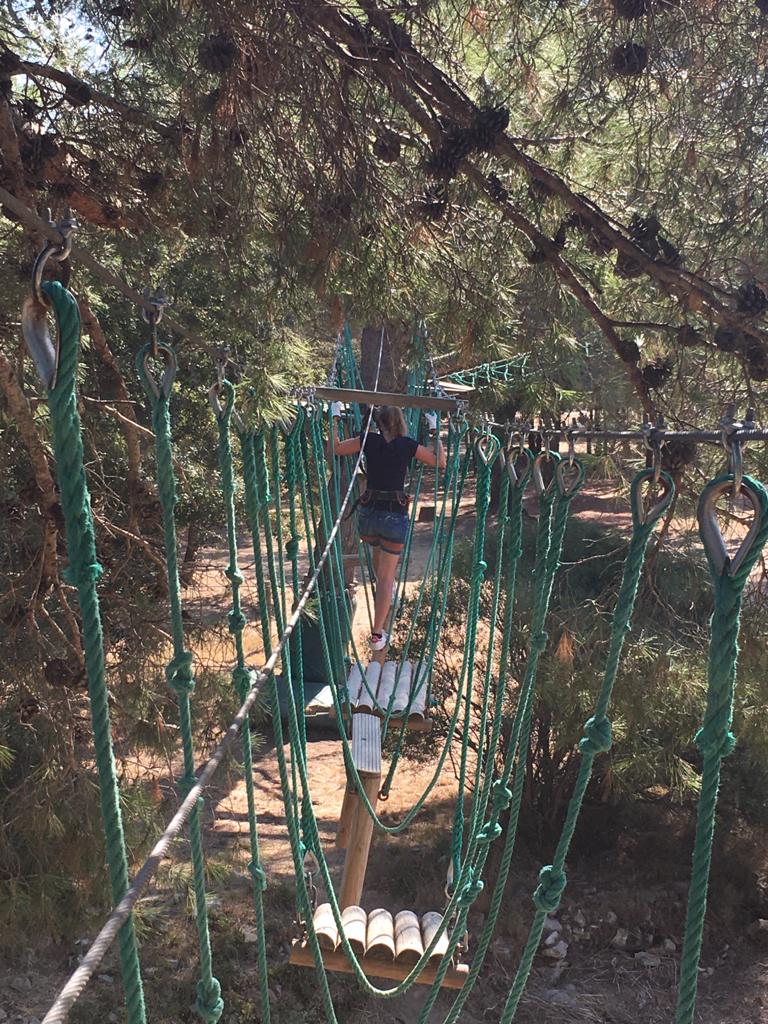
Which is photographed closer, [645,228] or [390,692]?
[645,228]

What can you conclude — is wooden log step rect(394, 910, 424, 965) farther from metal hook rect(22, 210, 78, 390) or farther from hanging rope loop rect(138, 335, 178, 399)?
metal hook rect(22, 210, 78, 390)

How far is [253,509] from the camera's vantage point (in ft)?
5.44

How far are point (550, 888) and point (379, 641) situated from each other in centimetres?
177

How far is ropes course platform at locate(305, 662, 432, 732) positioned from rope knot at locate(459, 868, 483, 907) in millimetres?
754

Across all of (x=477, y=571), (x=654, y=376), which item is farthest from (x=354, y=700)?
(x=654, y=376)

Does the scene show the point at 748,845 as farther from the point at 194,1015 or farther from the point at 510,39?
the point at 510,39

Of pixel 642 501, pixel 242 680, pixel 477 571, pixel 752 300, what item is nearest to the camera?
pixel 642 501

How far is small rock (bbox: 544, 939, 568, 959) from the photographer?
147 inches

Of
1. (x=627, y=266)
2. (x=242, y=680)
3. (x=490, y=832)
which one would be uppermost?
(x=627, y=266)

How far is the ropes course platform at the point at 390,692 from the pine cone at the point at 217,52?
56.0 inches

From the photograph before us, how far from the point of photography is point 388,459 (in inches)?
112

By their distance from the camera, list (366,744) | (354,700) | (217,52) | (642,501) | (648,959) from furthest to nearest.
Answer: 1. (648,959)
2. (354,700)
3. (366,744)
4. (217,52)
5. (642,501)

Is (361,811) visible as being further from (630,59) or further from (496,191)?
(630,59)

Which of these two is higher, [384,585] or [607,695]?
[607,695]
